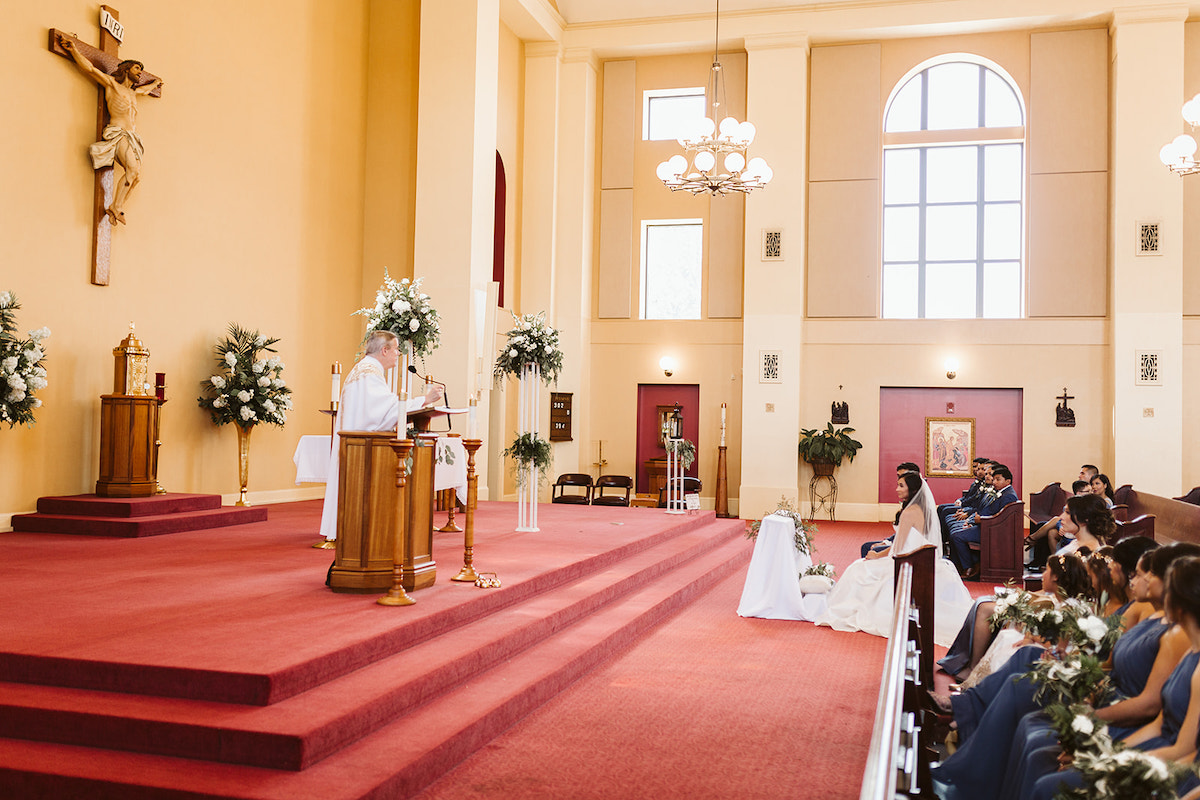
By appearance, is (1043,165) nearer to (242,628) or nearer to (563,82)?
(563,82)

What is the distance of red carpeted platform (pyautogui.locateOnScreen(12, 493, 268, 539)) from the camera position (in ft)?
26.2

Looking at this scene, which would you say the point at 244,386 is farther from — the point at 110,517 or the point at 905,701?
the point at 905,701

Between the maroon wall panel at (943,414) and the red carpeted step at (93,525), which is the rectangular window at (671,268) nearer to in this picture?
the maroon wall panel at (943,414)

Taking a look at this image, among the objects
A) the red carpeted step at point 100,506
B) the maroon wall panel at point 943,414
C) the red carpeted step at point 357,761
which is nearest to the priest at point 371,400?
the red carpeted step at point 357,761

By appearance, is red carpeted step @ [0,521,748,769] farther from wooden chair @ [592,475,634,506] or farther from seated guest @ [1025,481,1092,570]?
wooden chair @ [592,475,634,506]

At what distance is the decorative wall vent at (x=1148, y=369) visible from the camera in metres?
14.3

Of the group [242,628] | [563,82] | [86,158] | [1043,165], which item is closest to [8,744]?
[242,628]

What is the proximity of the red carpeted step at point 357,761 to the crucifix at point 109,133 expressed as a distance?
6.01 metres

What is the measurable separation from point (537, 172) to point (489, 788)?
44.3 feet

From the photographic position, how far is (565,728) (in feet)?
15.2

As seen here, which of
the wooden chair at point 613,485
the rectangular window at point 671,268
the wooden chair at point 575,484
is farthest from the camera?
the rectangular window at point 671,268

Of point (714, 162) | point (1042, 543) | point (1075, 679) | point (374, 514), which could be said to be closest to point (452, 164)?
point (714, 162)

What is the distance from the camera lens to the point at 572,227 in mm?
16266

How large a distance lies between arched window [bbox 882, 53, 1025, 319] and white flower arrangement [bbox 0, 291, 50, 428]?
1256 cm
